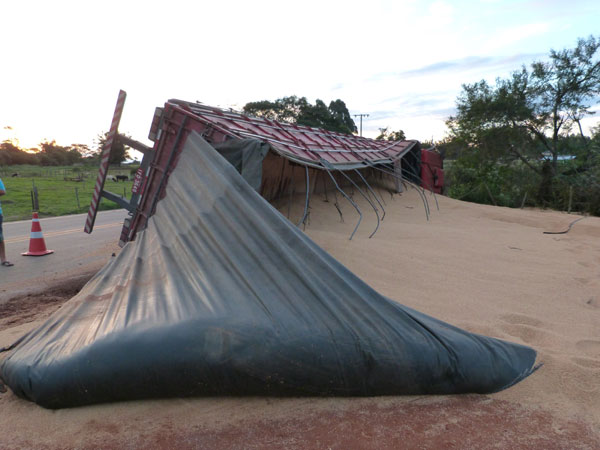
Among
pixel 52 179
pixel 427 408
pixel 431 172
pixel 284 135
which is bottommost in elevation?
pixel 427 408

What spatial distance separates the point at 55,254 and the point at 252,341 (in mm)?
5881

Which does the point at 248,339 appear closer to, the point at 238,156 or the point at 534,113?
the point at 238,156

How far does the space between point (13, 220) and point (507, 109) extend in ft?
53.6

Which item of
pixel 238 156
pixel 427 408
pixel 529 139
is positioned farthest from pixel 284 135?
pixel 529 139

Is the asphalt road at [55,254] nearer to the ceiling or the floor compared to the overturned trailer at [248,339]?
nearer to the floor

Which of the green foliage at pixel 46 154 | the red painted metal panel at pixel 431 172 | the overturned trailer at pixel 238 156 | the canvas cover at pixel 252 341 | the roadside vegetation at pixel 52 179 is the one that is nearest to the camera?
the canvas cover at pixel 252 341

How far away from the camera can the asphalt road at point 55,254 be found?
194 inches

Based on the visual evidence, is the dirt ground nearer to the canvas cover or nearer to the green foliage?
the canvas cover

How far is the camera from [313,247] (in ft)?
7.67

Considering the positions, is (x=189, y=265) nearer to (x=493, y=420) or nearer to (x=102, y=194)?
(x=493, y=420)

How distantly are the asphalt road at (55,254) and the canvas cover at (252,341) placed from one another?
3.00 meters

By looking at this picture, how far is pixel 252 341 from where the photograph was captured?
191 centimetres

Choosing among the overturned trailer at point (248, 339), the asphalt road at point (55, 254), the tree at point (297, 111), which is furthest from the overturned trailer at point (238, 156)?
the tree at point (297, 111)

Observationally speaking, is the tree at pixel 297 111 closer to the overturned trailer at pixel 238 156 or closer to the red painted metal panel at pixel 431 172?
the red painted metal panel at pixel 431 172
